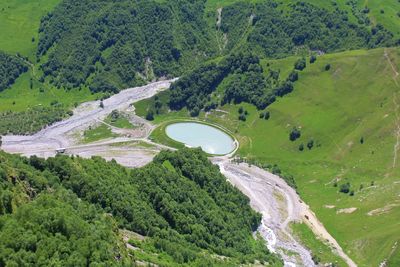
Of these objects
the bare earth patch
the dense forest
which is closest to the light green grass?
the dense forest

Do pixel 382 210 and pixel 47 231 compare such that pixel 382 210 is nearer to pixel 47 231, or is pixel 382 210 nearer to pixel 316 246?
pixel 316 246

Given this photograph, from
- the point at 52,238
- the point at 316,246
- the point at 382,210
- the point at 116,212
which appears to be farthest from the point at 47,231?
the point at 382,210

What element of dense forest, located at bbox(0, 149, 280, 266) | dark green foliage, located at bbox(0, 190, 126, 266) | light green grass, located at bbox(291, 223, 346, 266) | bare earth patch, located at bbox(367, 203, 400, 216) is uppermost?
bare earth patch, located at bbox(367, 203, 400, 216)

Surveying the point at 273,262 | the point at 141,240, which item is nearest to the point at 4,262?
the point at 141,240

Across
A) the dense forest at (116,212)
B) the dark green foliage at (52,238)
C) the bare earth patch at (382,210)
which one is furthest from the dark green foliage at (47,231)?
the bare earth patch at (382,210)

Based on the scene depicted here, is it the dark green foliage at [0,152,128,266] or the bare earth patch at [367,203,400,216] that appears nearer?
the dark green foliage at [0,152,128,266]

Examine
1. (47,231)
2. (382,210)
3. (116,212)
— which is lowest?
(47,231)

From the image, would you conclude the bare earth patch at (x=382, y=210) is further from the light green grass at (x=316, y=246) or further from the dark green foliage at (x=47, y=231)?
the dark green foliage at (x=47, y=231)

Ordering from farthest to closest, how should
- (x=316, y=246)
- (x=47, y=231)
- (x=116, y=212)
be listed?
(x=316, y=246) < (x=116, y=212) < (x=47, y=231)

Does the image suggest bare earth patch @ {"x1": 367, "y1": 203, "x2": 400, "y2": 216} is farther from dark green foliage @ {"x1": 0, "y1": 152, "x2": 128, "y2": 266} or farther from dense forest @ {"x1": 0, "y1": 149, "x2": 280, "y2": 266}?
dark green foliage @ {"x1": 0, "y1": 152, "x2": 128, "y2": 266}
